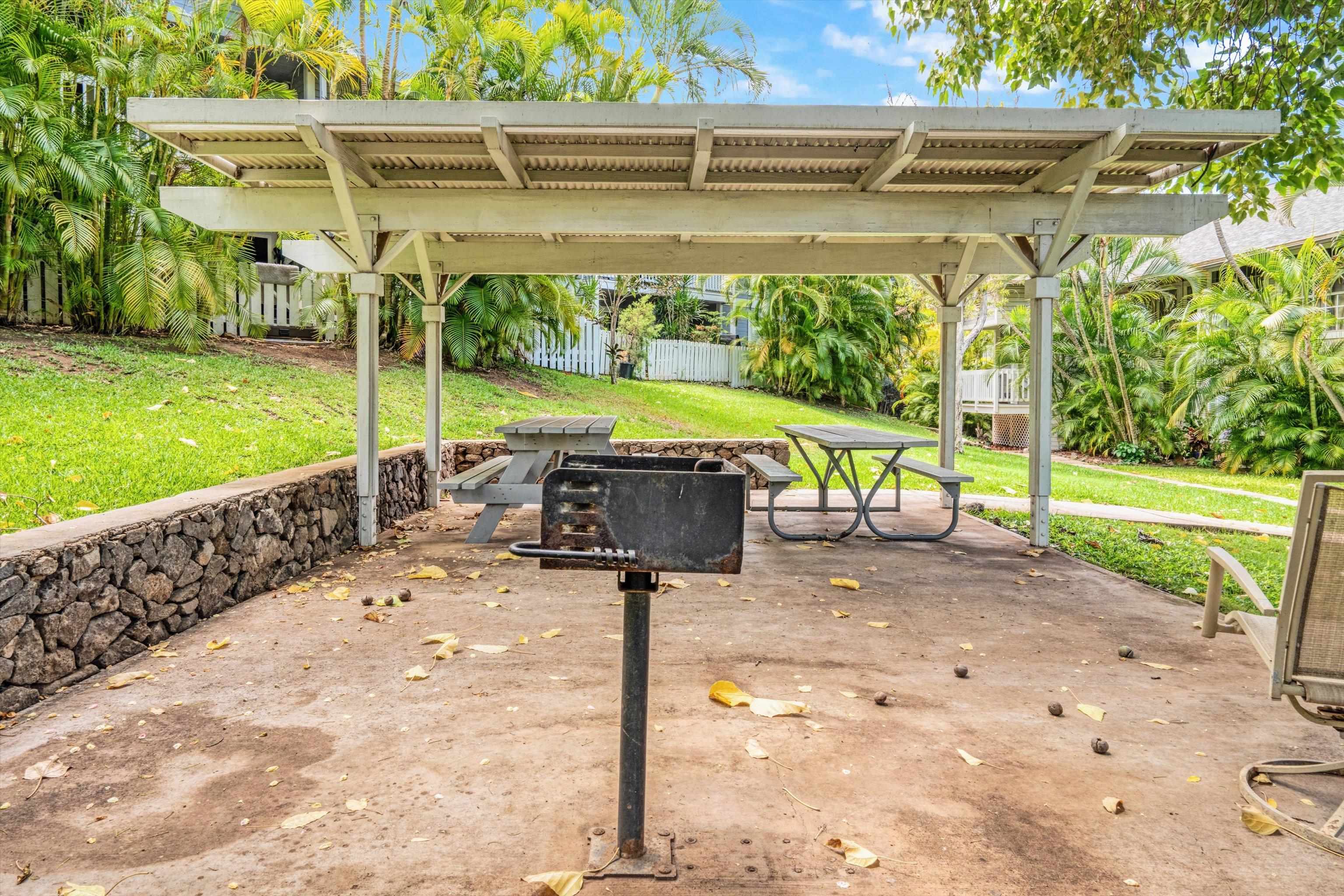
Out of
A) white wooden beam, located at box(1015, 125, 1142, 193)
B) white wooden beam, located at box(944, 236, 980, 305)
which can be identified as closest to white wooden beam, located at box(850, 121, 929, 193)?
white wooden beam, located at box(1015, 125, 1142, 193)

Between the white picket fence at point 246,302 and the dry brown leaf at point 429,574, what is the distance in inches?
327

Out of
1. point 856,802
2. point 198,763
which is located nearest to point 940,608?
point 856,802

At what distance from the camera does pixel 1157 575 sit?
5672mm

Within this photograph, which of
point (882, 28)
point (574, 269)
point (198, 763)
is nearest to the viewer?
point (198, 763)

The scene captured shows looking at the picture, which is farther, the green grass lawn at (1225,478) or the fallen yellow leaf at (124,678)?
the green grass lawn at (1225,478)

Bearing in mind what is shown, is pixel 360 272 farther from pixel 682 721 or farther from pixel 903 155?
pixel 682 721

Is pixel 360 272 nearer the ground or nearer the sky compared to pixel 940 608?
nearer the sky

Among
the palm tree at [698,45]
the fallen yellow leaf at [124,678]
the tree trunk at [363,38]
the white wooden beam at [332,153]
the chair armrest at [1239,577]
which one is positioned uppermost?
the palm tree at [698,45]

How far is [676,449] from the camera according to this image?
10.2 meters

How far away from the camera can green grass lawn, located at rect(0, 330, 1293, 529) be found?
5.46 m

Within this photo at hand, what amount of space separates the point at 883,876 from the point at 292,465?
21.0 feet

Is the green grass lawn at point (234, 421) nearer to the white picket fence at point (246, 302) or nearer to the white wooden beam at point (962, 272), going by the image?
the white picket fence at point (246, 302)

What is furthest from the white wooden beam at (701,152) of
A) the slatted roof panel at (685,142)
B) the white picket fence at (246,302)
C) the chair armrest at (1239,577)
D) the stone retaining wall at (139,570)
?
the white picket fence at (246,302)

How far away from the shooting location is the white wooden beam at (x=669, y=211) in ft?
20.2
